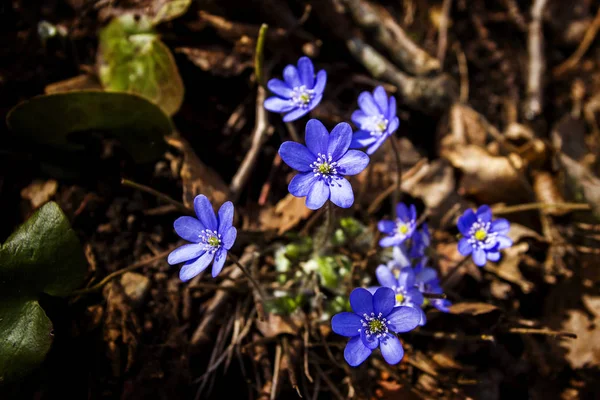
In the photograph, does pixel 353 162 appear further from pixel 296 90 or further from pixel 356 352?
pixel 356 352

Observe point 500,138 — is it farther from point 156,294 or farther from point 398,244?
point 156,294

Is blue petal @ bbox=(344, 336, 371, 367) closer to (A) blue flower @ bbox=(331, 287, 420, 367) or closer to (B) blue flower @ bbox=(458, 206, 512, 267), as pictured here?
(A) blue flower @ bbox=(331, 287, 420, 367)

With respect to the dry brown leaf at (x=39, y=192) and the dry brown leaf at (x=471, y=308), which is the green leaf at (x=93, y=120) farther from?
the dry brown leaf at (x=471, y=308)

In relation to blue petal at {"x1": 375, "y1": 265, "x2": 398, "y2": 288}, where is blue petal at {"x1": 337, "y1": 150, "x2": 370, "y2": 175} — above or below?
above

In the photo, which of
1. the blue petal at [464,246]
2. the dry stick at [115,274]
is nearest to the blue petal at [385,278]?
the blue petal at [464,246]

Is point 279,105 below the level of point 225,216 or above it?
above

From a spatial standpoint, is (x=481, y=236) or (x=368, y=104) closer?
(x=481, y=236)

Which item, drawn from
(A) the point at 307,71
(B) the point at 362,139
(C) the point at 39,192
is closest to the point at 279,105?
(A) the point at 307,71

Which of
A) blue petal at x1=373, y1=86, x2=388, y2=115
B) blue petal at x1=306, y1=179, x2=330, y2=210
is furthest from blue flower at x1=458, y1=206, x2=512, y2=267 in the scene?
blue petal at x1=306, y1=179, x2=330, y2=210
